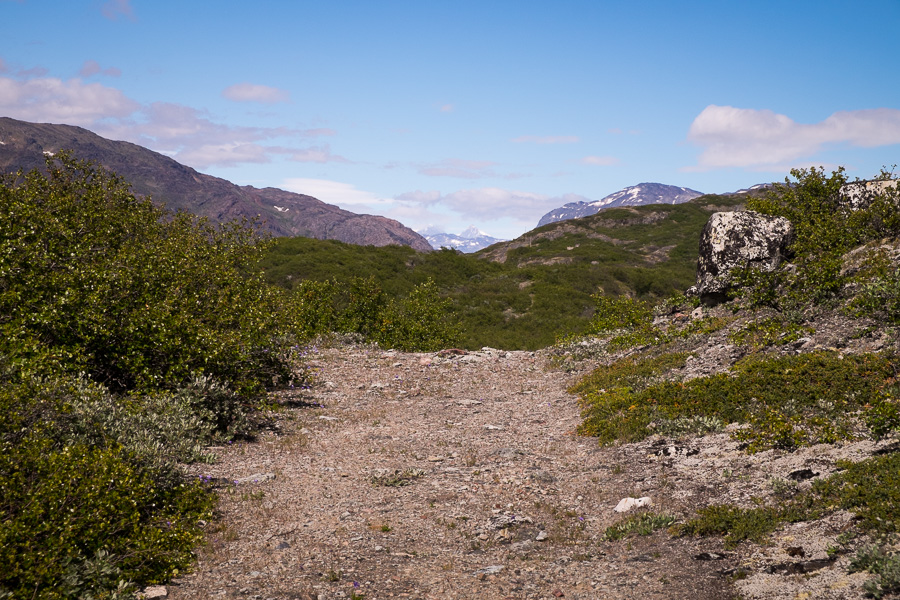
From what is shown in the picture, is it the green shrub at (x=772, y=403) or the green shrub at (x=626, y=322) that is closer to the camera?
the green shrub at (x=772, y=403)

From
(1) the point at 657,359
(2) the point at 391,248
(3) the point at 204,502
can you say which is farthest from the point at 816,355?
(2) the point at 391,248

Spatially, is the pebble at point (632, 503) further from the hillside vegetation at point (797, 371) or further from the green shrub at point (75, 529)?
the green shrub at point (75, 529)

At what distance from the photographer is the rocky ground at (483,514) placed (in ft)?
21.8

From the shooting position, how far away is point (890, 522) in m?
6.15

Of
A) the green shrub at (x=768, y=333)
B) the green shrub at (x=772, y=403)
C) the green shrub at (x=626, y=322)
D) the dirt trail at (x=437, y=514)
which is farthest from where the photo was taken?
the green shrub at (x=626, y=322)

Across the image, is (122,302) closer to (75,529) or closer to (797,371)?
(75,529)

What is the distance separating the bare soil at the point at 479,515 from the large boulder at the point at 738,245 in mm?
10685

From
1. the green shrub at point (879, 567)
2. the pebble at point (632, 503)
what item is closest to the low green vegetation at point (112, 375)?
the pebble at point (632, 503)

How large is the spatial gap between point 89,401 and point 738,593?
975 centimetres

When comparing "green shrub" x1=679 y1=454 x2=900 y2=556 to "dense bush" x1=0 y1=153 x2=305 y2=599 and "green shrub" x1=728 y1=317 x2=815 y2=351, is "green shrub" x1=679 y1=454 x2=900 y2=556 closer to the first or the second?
"dense bush" x1=0 y1=153 x2=305 y2=599

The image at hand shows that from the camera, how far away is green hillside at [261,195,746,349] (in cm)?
6347

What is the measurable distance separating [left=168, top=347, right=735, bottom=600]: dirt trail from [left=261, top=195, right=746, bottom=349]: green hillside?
33.9 meters

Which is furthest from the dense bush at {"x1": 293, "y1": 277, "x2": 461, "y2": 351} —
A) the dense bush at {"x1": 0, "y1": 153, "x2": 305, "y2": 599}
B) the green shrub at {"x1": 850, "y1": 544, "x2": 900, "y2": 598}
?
the green shrub at {"x1": 850, "y1": 544, "x2": 900, "y2": 598}

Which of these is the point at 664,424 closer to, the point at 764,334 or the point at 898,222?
the point at 764,334
